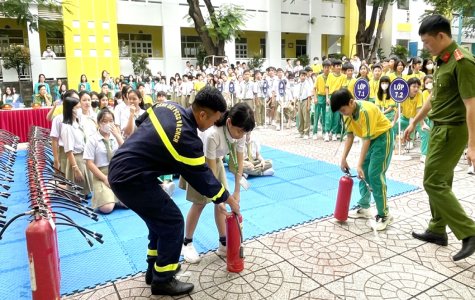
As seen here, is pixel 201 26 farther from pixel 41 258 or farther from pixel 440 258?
pixel 41 258

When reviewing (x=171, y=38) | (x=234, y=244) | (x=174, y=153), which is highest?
(x=171, y=38)

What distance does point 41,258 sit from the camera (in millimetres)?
2373

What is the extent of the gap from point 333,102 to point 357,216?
56.9 inches

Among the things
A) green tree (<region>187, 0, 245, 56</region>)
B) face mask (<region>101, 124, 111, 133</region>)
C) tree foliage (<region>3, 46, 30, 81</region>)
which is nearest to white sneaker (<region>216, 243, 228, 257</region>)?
face mask (<region>101, 124, 111, 133</region>)

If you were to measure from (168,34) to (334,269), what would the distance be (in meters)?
20.9

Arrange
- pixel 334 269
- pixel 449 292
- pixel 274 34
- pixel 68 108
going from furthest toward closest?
pixel 274 34 < pixel 68 108 < pixel 334 269 < pixel 449 292

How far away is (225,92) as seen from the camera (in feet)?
42.0

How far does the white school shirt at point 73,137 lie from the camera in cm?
533

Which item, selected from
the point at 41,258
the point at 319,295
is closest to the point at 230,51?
the point at 319,295

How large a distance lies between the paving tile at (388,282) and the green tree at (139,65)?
1918cm

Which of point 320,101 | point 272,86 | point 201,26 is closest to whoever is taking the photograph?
point 320,101

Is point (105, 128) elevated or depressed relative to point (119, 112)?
depressed

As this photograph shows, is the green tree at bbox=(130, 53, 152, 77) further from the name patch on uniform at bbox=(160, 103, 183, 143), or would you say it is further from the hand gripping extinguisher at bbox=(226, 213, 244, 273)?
Answer: the name patch on uniform at bbox=(160, 103, 183, 143)

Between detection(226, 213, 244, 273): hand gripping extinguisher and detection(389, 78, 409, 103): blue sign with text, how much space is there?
16.0 feet
